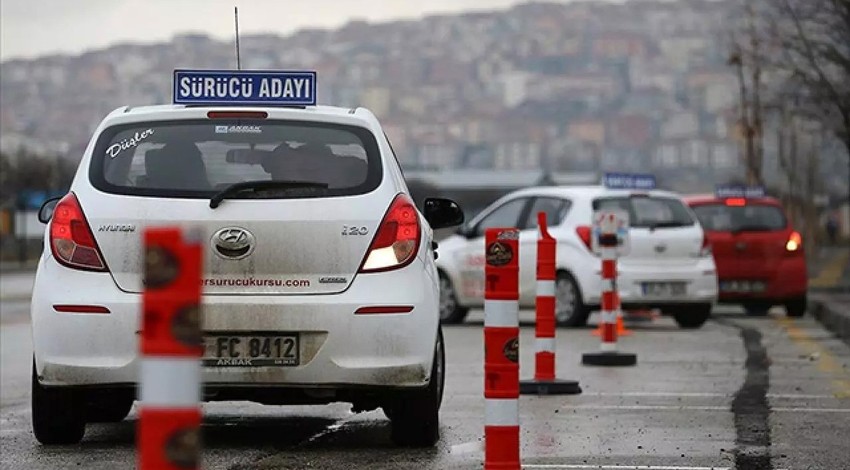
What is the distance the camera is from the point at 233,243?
859cm

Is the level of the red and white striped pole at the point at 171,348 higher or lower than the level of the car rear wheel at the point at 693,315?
higher

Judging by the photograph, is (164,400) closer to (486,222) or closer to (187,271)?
(187,271)

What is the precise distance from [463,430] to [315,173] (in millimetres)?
1677

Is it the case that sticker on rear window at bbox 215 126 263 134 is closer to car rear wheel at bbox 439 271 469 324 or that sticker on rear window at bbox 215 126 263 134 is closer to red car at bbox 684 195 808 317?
car rear wheel at bbox 439 271 469 324

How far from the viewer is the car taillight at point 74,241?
8625 millimetres

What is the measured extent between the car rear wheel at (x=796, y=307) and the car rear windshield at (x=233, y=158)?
1537cm

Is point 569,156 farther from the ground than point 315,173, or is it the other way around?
point 315,173

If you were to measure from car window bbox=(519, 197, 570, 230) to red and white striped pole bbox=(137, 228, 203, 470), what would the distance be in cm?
1686

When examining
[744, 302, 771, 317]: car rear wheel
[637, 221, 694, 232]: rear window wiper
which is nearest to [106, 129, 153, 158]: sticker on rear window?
[637, 221, 694, 232]: rear window wiper

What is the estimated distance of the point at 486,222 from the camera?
21.3 meters

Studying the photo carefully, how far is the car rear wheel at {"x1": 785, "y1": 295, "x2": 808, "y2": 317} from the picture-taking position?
2375 cm

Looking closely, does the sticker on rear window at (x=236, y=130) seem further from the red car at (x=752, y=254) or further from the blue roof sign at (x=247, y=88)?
Answer: the red car at (x=752, y=254)

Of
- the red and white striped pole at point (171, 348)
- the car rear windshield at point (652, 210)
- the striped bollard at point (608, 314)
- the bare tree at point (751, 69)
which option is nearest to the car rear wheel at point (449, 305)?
the car rear windshield at point (652, 210)

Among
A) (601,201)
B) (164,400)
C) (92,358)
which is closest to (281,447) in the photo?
(92,358)
